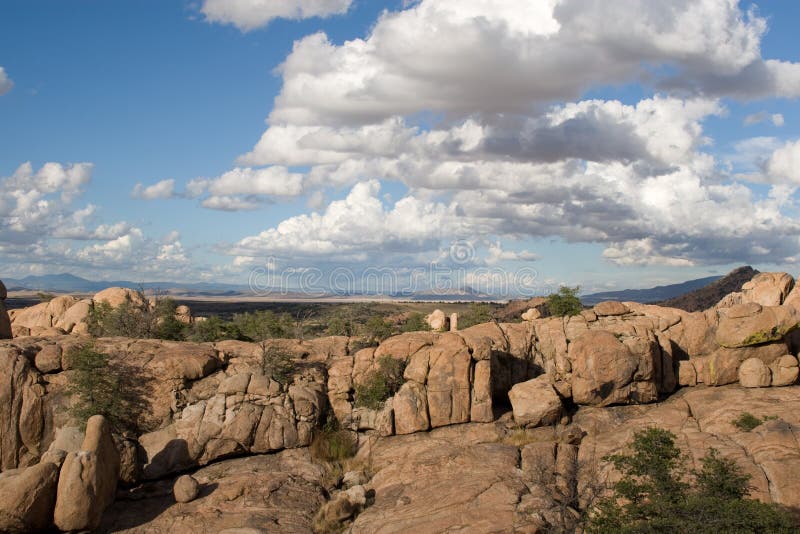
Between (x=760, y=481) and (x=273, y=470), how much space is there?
2051 cm

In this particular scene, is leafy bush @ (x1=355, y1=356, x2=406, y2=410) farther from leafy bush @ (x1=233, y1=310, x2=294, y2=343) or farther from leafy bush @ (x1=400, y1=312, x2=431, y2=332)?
leafy bush @ (x1=400, y1=312, x2=431, y2=332)

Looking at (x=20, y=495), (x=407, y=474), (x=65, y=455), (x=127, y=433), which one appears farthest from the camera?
(x=127, y=433)

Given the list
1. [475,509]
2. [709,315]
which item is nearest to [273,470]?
[475,509]

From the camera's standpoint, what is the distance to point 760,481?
22.6 metres

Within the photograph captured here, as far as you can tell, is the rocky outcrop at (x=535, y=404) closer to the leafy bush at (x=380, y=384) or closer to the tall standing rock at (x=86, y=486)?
the leafy bush at (x=380, y=384)

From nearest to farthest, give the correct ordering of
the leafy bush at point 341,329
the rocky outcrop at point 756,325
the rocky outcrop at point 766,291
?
1. the rocky outcrop at point 756,325
2. the rocky outcrop at point 766,291
3. the leafy bush at point 341,329

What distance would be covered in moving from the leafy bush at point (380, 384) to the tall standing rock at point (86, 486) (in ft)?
40.8

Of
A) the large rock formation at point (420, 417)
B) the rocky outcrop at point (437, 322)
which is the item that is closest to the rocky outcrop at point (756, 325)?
the large rock formation at point (420, 417)

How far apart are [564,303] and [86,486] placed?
33447 millimetres

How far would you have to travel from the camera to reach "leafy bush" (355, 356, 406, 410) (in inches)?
1232

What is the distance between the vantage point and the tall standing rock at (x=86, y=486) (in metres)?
22.0

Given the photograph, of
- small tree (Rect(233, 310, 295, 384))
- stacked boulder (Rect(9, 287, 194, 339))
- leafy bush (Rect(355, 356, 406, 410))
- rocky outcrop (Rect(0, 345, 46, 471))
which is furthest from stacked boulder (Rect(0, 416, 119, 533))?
stacked boulder (Rect(9, 287, 194, 339))

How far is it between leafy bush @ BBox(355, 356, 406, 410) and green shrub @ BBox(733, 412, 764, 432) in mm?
16577

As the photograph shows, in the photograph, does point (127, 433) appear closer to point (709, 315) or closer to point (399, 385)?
point (399, 385)
